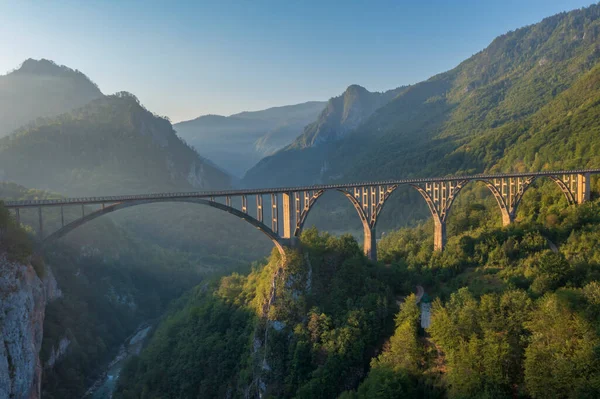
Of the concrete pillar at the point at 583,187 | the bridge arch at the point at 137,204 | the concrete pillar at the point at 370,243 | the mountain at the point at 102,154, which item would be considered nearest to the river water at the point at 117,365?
the bridge arch at the point at 137,204

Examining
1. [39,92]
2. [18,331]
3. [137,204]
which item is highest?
[39,92]

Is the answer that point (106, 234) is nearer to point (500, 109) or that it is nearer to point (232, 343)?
point (232, 343)

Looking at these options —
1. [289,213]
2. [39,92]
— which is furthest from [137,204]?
[39,92]

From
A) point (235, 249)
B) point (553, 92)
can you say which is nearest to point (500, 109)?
point (553, 92)

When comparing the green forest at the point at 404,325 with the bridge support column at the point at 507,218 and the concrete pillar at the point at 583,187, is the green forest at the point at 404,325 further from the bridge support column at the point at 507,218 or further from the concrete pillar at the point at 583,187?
the concrete pillar at the point at 583,187

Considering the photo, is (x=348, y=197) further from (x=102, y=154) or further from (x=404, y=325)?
(x=102, y=154)

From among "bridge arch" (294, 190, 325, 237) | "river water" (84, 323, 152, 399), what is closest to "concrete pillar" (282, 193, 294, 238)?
"bridge arch" (294, 190, 325, 237)
